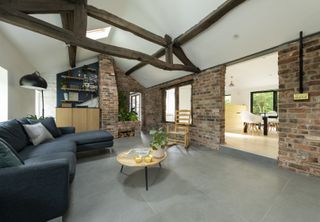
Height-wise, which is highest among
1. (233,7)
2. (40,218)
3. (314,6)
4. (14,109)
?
(233,7)

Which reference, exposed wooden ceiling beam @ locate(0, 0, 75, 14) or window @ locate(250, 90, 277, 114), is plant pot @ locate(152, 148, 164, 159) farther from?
window @ locate(250, 90, 277, 114)

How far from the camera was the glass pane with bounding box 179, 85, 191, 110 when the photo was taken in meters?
5.23

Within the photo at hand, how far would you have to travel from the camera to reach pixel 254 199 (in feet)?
5.72

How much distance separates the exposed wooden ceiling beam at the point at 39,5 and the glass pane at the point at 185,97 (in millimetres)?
3768

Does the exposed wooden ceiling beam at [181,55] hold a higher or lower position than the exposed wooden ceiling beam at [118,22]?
lower

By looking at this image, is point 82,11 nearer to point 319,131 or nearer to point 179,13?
point 179,13

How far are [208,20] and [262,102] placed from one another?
5.84m

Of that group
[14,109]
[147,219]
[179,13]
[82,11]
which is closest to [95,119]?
[14,109]

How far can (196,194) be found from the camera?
1854 mm

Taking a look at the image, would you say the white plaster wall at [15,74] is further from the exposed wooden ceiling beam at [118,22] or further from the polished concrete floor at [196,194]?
the polished concrete floor at [196,194]

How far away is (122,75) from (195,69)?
3639 mm

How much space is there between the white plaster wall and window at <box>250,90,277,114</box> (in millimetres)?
8421

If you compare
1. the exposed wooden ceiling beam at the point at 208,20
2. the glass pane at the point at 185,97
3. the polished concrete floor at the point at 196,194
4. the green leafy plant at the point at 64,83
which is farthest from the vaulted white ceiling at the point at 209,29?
the polished concrete floor at the point at 196,194

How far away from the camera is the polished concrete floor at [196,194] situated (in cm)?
149
